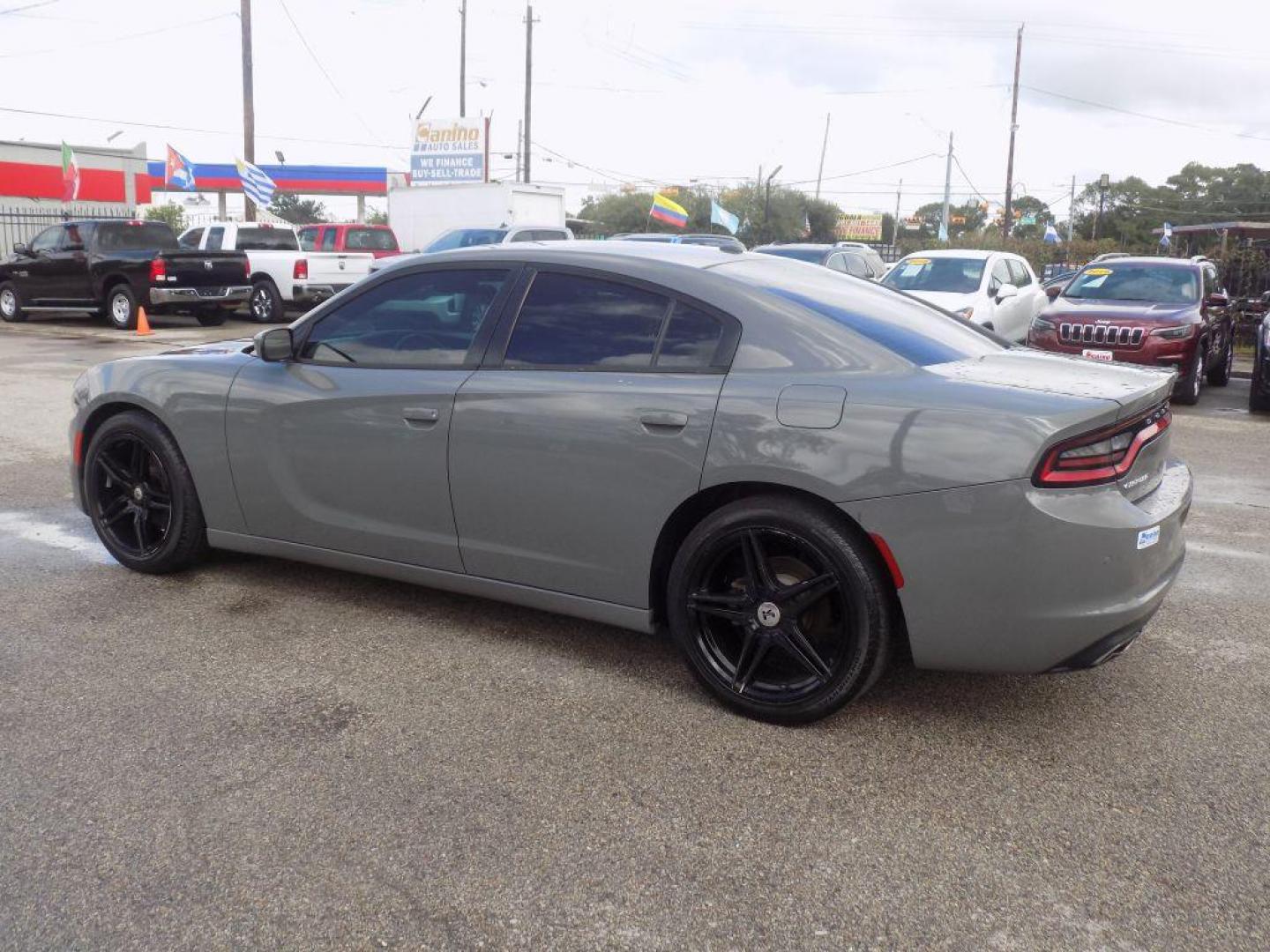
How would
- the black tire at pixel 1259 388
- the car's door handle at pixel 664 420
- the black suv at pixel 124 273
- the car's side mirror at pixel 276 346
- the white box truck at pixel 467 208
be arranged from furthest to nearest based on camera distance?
the white box truck at pixel 467 208, the black suv at pixel 124 273, the black tire at pixel 1259 388, the car's side mirror at pixel 276 346, the car's door handle at pixel 664 420

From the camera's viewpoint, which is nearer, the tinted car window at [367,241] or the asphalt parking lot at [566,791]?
the asphalt parking lot at [566,791]

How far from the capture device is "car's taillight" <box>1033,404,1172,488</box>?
318 cm

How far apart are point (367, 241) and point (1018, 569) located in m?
20.3

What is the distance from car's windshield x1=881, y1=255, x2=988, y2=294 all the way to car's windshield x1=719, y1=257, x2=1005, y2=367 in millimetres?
10251

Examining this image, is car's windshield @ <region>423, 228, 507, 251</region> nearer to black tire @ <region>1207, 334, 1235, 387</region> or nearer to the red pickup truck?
the red pickup truck

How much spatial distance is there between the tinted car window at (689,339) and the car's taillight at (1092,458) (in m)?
1.13

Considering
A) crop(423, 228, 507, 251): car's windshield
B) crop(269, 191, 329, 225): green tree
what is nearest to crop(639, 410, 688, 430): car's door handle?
crop(423, 228, 507, 251): car's windshield

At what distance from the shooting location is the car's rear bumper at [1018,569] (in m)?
3.18

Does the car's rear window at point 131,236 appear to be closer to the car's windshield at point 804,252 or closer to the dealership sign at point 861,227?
the car's windshield at point 804,252

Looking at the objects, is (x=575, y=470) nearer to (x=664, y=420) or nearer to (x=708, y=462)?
(x=664, y=420)

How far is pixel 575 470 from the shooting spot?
3.85 metres

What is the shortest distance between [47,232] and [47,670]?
17515mm

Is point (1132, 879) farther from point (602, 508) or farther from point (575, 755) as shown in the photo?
point (602, 508)

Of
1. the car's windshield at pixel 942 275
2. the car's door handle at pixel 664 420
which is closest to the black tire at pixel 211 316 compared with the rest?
the car's windshield at pixel 942 275
